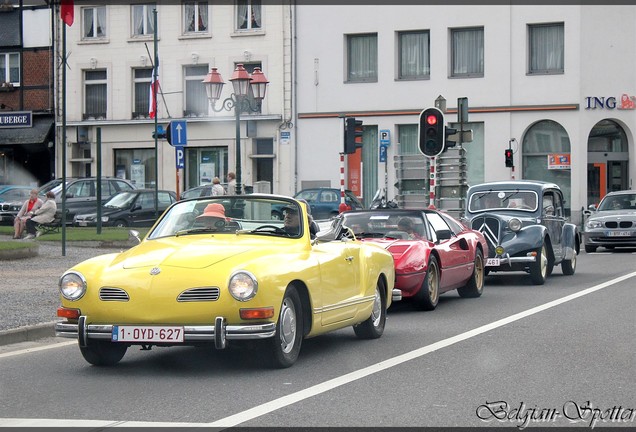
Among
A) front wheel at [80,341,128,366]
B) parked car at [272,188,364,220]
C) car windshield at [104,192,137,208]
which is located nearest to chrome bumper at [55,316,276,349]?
front wheel at [80,341,128,366]

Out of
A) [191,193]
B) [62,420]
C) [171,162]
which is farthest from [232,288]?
[171,162]

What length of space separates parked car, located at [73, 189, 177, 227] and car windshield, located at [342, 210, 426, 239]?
22.1 m

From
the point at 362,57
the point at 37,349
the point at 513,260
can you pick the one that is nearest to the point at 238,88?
the point at 513,260

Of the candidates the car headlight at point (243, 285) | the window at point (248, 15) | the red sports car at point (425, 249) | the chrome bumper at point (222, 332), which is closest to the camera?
the chrome bumper at point (222, 332)

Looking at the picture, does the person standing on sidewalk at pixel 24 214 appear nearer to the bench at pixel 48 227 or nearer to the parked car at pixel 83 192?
the bench at pixel 48 227

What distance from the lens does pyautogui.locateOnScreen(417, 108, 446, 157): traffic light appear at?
25344mm

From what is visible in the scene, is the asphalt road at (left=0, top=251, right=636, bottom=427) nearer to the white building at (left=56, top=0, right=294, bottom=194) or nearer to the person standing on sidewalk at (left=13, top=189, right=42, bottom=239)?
the person standing on sidewalk at (left=13, top=189, right=42, bottom=239)

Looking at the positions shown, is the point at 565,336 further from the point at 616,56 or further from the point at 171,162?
the point at 171,162

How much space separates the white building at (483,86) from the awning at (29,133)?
10.9 metres

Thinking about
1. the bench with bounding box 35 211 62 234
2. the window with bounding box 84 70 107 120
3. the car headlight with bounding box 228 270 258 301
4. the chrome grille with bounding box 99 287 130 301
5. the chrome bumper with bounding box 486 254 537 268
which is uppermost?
the window with bounding box 84 70 107 120

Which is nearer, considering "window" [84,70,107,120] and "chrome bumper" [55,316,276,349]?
"chrome bumper" [55,316,276,349]

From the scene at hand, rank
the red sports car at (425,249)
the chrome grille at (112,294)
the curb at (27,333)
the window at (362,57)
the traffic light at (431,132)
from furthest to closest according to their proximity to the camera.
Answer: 1. the window at (362,57)
2. the traffic light at (431,132)
3. the red sports car at (425,249)
4. the curb at (27,333)
5. the chrome grille at (112,294)

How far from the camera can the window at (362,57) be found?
48.0 m

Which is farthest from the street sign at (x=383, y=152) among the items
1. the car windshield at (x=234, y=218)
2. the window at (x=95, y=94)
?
the car windshield at (x=234, y=218)
